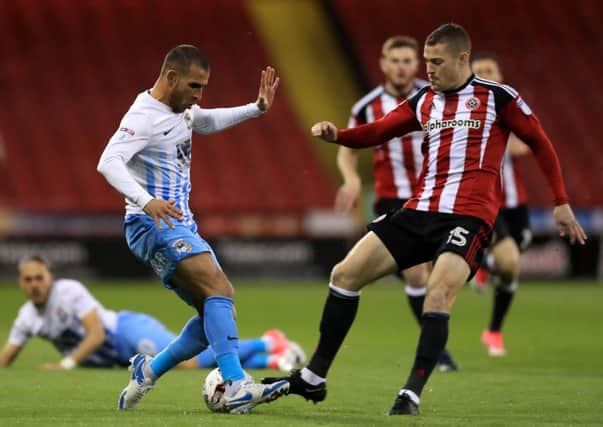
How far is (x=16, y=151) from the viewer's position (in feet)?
70.1

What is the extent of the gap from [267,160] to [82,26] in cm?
525

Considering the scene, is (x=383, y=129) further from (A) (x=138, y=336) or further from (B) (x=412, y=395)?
(A) (x=138, y=336)

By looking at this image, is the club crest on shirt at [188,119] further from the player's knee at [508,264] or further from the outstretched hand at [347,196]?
the player's knee at [508,264]

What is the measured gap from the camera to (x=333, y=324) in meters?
6.09

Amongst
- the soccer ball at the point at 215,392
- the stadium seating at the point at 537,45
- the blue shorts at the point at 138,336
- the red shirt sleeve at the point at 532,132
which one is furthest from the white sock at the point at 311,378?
the stadium seating at the point at 537,45

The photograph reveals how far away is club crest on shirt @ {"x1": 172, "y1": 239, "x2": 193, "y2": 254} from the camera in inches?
226

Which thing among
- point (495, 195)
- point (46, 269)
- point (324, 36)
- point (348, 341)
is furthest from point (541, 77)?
point (495, 195)

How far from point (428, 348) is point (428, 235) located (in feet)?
1.99

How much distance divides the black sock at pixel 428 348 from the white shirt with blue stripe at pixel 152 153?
1319 millimetres

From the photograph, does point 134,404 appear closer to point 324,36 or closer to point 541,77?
point 541,77

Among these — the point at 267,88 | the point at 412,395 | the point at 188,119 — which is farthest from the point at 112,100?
the point at 412,395

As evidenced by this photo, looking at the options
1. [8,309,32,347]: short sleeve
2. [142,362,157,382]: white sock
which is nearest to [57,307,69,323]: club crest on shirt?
[8,309,32,347]: short sleeve

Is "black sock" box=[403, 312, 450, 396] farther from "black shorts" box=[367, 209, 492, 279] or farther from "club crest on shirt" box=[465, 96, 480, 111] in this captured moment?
"club crest on shirt" box=[465, 96, 480, 111]

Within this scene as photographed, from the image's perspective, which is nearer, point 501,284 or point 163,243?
point 163,243
